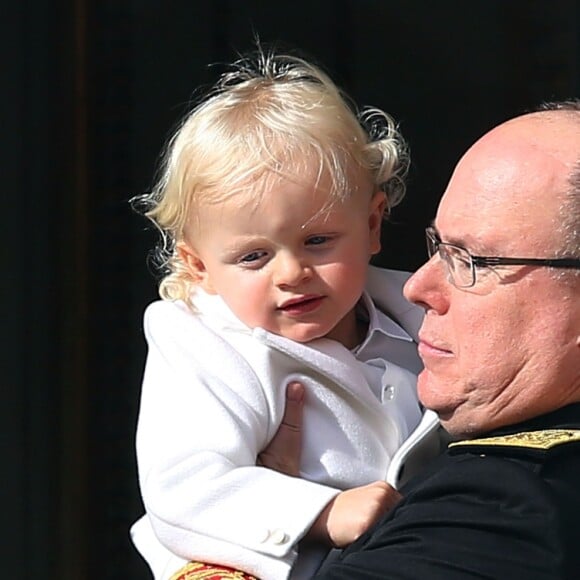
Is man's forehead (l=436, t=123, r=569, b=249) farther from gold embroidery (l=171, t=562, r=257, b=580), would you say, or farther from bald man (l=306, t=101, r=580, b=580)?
gold embroidery (l=171, t=562, r=257, b=580)

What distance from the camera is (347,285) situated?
2.26 m

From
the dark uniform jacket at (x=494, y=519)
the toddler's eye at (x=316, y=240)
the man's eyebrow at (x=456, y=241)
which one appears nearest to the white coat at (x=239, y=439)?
the toddler's eye at (x=316, y=240)

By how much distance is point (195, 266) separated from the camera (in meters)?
2.34

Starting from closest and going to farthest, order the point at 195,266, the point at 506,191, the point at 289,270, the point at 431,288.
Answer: the point at 506,191, the point at 431,288, the point at 289,270, the point at 195,266

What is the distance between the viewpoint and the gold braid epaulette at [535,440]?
5.78 feet

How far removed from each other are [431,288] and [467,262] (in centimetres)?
8

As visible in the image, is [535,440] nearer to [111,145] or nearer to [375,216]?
[375,216]

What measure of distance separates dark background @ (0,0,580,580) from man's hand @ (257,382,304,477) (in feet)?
3.46

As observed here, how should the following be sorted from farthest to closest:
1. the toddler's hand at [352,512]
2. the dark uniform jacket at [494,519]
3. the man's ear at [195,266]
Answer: the man's ear at [195,266], the toddler's hand at [352,512], the dark uniform jacket at [494,519]

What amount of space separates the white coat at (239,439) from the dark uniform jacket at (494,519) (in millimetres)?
267

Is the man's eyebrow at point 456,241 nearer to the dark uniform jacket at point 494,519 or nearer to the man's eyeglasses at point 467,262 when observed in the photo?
the man's eyeglasses at point 467,262

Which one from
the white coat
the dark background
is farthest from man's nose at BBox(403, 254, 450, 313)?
the dark background

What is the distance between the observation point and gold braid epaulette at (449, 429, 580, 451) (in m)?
1.76

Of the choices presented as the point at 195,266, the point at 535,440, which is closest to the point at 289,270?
the point at 195,266
